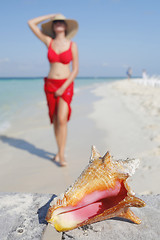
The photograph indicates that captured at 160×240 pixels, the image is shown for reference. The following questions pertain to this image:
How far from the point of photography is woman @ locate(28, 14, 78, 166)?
3.06 meters

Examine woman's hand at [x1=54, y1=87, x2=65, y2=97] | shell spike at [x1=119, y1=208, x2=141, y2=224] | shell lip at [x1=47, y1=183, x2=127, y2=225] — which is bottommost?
shell spike at [x1=119, y1=208, x2=141, y2=224]

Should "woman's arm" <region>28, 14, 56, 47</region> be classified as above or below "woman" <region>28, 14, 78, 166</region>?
above

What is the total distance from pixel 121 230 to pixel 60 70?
2269 millimetres

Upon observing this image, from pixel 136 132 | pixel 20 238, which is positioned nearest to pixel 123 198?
pixel 20 238

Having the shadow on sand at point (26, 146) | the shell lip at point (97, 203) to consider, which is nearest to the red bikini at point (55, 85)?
the shadow on sand at point (26, 146)

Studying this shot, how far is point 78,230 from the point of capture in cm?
128

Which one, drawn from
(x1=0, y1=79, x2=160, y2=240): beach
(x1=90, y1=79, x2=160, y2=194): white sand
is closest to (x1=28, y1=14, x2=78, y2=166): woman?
(x1=0, y1=79, x2=160, y2=240): beach

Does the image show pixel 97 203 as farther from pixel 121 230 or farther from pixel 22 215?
pixel 22 215

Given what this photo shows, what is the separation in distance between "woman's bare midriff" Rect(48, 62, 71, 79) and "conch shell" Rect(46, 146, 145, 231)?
6.42 feet

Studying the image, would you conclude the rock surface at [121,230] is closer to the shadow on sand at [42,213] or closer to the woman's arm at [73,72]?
the shadow on sand at [42,213]

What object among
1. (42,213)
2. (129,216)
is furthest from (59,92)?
(129,216)

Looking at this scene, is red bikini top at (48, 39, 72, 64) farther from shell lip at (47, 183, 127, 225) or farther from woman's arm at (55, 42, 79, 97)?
shell lip at (47, 183, 127, 225)

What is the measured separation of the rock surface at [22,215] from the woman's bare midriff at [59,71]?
1.84m

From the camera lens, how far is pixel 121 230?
4.25 feet
